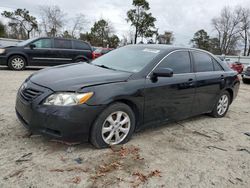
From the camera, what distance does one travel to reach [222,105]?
5258 millimetres

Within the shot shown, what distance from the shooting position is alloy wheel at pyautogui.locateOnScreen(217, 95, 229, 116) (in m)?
5.19

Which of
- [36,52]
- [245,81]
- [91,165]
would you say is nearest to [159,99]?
[91,165]

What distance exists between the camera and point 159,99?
12.1 ft

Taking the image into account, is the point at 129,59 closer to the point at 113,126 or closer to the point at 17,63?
the point at 113,126

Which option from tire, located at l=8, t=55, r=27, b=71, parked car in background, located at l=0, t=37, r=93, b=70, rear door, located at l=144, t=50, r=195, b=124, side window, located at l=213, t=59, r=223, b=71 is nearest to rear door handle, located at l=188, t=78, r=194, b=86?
rear door, located at l=144, t=50, r=195, b=124

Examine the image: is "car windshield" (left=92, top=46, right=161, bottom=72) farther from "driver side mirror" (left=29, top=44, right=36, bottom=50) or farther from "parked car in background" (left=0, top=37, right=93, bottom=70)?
"parked car in background" (left=0, top=37, right=93, bottom=70)

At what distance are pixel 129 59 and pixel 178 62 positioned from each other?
861 mm

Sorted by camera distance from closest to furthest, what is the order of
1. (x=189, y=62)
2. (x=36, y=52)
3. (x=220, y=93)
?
(x=189, y=62), (x=220, y=93), (x=36, y=52)

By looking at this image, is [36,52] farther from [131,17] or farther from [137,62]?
[131,17]

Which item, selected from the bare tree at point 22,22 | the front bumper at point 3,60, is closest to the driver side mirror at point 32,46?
the front bumper at point 3,60

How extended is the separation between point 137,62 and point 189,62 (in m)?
1.11

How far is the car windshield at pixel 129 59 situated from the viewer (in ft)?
12.3

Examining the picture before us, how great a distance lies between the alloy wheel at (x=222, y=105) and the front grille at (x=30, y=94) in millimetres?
Answer: 3792

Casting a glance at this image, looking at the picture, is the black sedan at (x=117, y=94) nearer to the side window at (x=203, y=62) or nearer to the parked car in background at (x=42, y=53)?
the side window at (x=203, y=62)
